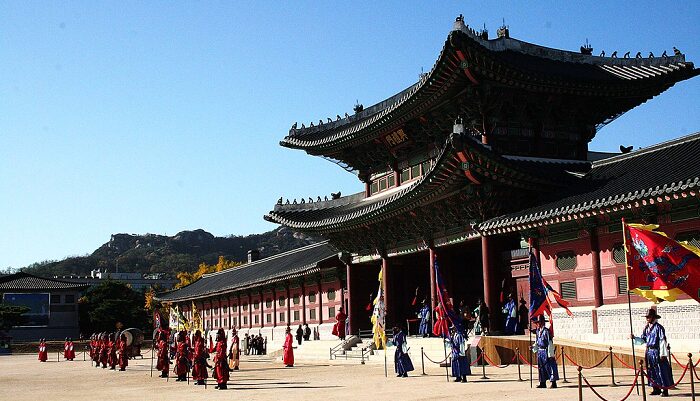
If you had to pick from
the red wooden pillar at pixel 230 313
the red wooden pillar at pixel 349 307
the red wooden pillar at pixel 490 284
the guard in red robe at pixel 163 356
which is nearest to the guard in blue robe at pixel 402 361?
the red wooden pillar at pixel 490 284

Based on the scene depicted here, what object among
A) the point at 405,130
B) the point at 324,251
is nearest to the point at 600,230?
the point at 405,130

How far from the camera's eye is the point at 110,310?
8844cm

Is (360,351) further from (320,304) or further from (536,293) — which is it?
(536,293)

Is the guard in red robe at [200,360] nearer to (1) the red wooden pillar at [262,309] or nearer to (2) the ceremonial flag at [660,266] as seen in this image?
(2) the ceremonial flag at [660,266]

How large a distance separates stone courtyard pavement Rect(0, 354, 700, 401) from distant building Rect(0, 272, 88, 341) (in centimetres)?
6240

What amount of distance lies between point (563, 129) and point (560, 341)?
9.97 metres

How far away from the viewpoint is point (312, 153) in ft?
131

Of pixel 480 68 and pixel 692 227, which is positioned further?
pixel 480 68

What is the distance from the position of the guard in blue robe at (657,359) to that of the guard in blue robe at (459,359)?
553cm

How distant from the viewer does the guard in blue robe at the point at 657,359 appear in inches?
587

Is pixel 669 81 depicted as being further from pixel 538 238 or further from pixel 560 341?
pixel 560 341

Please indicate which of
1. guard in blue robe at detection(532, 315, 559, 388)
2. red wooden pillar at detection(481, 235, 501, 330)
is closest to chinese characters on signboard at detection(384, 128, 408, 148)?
red wooden pillar at detection(481, 235, 501, 330)

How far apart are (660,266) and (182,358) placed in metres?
16.4

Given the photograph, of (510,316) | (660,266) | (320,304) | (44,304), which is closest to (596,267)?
(510,316)
